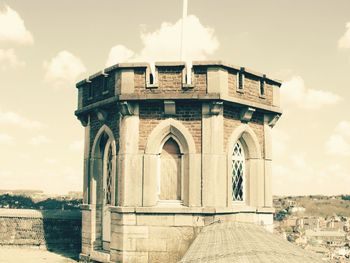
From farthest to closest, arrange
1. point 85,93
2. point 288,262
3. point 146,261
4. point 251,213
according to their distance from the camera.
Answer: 1. point 85,93
2. point 251,213
3. point 146,261
4. point 288,262

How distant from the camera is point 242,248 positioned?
729 centimetres

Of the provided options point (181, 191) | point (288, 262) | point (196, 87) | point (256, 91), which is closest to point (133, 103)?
point (196, 87)

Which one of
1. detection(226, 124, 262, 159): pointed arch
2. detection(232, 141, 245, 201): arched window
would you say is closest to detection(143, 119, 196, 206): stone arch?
detection(226, 124, 262, 159): pointed arch

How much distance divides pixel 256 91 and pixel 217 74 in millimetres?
1726

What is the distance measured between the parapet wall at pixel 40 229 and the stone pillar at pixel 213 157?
5203mm

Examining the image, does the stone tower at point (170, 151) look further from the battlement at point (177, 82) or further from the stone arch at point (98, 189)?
the stone arch at point (98, 189)

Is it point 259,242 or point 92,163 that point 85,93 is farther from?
point 259,242

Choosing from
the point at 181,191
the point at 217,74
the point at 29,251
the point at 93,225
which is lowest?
the point at 29,251

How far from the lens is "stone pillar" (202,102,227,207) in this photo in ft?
33.3

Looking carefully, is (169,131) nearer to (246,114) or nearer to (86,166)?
(246,114)

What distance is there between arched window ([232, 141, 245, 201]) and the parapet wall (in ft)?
16.4

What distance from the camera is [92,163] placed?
471 inches

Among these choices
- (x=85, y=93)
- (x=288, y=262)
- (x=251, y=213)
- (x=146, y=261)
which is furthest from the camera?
(x=85, y=93)

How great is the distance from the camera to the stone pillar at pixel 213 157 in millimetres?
→ 10159
